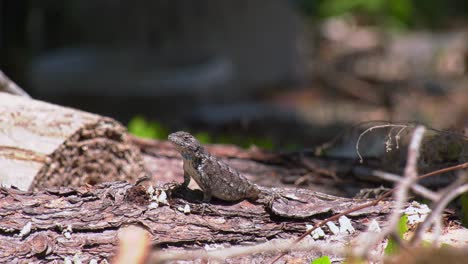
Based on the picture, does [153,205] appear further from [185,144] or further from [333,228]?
[333,228]

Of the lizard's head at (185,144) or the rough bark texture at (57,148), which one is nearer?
the lizard's head at (185,144)

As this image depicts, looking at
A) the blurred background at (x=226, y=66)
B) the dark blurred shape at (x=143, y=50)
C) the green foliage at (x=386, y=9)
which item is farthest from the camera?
the green foliage at (x=386, y=9)

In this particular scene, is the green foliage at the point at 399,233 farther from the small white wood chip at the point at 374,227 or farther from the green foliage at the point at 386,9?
the green foliage at the point at 386,9

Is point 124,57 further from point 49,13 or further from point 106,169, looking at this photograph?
point 106,169

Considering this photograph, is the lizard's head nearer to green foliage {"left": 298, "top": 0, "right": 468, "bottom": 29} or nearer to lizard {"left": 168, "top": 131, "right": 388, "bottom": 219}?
lizard {"left": 168, "top": 131, "right": 388, "bottom": 219}

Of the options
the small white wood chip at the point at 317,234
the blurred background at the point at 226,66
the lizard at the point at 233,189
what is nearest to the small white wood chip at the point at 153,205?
the lizard at the point at 233,189

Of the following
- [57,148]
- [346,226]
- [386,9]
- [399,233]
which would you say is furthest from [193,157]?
[386,9]

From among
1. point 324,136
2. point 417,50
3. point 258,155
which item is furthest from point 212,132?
point 417,50
